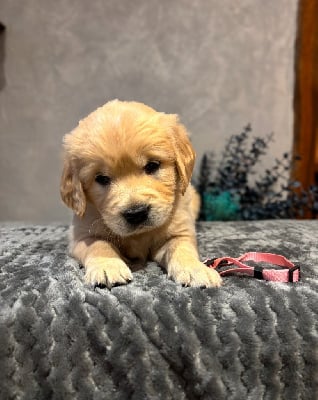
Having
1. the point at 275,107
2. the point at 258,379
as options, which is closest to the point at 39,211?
the point at 275,107

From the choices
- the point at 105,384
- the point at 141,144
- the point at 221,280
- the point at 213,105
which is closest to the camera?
the point at 105,384

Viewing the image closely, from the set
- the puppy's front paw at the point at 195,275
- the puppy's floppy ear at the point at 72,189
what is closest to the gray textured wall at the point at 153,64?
the puppy's floppy ear at the point at 72,189

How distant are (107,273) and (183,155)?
0.60 m

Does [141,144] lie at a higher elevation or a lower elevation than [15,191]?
higher

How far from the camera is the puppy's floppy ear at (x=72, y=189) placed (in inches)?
63.3

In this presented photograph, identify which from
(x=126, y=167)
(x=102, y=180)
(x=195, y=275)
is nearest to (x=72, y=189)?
(x=102, y=180)

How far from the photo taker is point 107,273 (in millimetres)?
1335

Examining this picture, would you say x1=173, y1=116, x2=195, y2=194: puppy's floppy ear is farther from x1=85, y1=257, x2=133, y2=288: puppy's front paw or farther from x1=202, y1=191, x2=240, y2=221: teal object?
x1=202, y1=191, x2=240, y2=221: teal object

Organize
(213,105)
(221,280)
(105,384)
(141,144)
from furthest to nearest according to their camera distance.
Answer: (213,105), (141,144), (221,280), (105,384)

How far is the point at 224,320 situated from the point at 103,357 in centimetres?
36

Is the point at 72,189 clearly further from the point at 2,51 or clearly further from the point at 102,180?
the point at 2,51

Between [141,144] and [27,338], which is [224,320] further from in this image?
[141,144]

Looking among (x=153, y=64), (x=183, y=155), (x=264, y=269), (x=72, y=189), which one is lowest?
(x=264, y=269)

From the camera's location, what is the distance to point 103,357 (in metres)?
1.15
